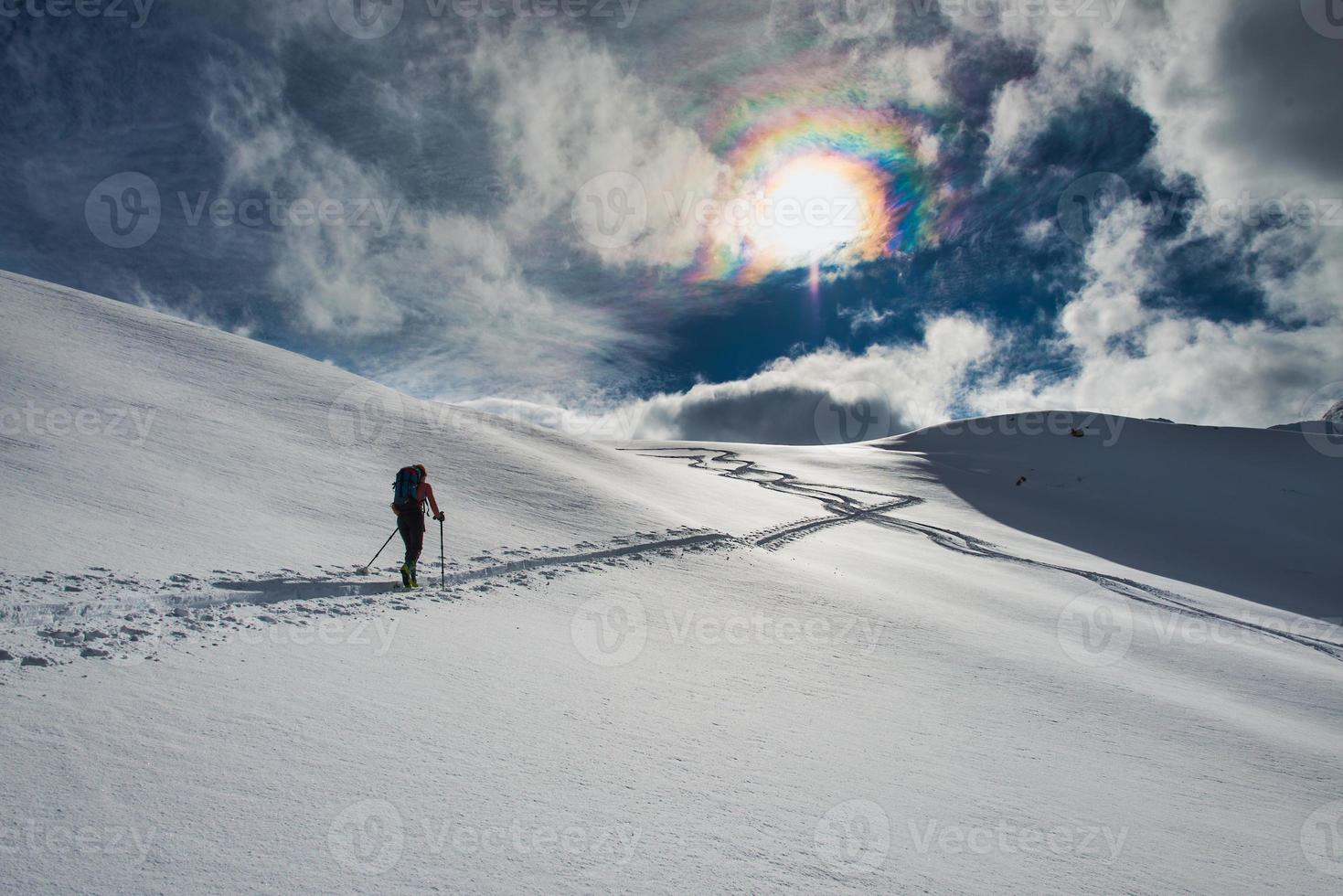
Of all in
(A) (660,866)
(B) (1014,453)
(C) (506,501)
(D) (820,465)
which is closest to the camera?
(A) (660,866)

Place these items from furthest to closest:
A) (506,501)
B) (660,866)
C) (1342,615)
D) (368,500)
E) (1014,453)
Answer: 1. (1014,453)
2. (1342,615)
3. (506,501)
4. (368,500)
5. (660,866)

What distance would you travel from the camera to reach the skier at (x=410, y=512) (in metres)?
7.79

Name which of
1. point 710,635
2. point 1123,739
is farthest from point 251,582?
point 1123,739

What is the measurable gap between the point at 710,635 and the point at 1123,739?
4540 millimetres

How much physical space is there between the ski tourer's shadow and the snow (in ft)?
0.14

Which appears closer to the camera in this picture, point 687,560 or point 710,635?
point 710,635

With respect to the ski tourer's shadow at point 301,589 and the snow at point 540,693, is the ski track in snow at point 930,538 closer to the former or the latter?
the snow at point 540,693

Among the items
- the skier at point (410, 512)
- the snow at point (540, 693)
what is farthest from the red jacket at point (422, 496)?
the snow at point (540, 693)

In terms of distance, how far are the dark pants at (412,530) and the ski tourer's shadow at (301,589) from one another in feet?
1.41

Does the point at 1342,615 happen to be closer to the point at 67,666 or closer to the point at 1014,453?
the point at 1014,453

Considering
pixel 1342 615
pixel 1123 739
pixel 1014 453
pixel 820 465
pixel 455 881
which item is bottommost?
pixel 455 881

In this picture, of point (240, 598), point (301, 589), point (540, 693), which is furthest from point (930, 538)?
point (240, 598)

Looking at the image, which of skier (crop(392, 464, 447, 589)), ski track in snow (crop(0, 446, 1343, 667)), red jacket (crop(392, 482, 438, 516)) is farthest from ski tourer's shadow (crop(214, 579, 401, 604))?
red jacket (crop(392, 482, 438, 516))

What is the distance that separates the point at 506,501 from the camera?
13039 mm
